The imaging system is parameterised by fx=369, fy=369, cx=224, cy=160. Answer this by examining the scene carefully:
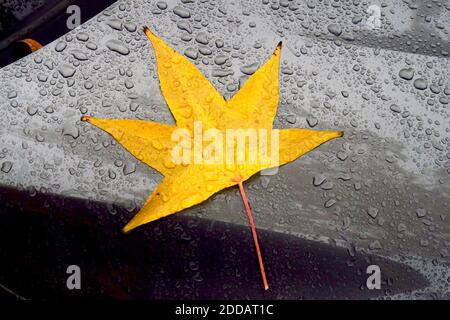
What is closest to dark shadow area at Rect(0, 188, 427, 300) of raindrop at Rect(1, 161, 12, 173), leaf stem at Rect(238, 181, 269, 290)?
leaf stem at Rect(238, 181, 269, 290)

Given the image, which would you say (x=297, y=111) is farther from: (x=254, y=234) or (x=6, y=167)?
(x=6, y=167)

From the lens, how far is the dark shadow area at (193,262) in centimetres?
78

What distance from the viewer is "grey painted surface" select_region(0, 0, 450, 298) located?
79cm

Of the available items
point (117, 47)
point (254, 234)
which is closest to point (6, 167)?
point (117, 47)

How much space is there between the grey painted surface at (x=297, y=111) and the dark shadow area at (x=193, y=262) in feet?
0.09

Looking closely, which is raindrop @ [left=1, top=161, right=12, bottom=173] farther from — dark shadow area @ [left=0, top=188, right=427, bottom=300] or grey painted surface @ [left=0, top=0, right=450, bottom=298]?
dark shadow area @ [left=0, top=188, right=427, bottom=300]

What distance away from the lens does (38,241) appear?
31.9 inches

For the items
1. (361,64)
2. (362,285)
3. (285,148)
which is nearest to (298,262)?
(362,285)

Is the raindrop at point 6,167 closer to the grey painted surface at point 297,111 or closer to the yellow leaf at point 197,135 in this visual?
the grey painted surface at point 297,111

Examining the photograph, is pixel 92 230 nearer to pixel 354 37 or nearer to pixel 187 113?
pixel 187 113

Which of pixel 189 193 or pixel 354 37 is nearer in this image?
pixel 189 193

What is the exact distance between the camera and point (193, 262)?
78 centimetres

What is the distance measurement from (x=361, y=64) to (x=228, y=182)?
449 millimetres

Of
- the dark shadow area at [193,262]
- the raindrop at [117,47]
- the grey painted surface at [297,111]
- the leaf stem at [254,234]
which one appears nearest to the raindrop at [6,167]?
the grey painted surface at [297,111]
